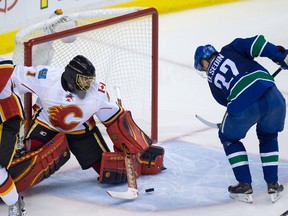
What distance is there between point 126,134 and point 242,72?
62 centimetres

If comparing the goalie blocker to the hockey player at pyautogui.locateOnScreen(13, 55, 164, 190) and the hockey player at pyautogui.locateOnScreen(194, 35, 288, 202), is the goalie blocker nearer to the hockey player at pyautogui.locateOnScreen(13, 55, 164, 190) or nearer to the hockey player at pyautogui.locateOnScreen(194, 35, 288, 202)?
the hockey player at pyautogui.locateOnScreen(13, 55, 164, 190)

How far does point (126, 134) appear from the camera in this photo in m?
4.75

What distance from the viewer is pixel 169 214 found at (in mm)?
4543

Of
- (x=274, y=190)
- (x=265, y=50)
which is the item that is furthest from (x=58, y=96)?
(x=274, y=190)

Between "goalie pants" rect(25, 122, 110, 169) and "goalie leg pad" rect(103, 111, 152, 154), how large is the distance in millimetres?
78

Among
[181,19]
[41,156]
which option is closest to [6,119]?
[41,156]

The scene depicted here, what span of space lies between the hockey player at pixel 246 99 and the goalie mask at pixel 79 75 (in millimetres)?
489

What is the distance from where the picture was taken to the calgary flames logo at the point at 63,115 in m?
4.66

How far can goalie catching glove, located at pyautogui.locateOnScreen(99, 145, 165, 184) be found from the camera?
15.6 ft

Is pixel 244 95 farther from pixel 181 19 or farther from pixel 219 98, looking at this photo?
pixel 181 19

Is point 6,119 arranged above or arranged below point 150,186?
above

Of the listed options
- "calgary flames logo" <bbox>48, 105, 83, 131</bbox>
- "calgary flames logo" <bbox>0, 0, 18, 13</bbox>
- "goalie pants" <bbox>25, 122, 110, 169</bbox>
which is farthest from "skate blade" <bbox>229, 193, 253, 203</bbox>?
"calgary flames logo" <bbox>0, 0, 18, 13</bbox>

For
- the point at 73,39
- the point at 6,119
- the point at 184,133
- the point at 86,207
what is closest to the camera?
the point at 6,119

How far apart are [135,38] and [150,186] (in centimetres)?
85
